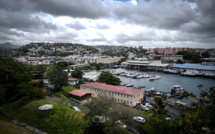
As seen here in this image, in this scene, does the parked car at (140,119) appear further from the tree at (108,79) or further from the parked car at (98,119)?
the tree at (108,79)

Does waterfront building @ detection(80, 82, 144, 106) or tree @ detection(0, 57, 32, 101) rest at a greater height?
tree @ detection(0, 57, 32, 101)

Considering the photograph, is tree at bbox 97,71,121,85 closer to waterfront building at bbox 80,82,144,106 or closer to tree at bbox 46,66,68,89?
waterfront building at bbox 80,82,144,106

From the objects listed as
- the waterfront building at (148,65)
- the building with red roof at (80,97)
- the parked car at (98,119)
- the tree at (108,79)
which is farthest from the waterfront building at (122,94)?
the waterfront building at (148,65)

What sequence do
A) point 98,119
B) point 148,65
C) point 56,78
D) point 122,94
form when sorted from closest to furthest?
point 98,119, point 122,94, point 56,78, point 148,65

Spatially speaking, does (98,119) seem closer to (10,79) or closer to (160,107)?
(160,107)

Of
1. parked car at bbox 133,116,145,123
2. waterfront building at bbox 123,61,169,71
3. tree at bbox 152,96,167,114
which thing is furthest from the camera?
waterfront building at bbox 123,61,169,71

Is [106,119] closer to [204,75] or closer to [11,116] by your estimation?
[11,116]

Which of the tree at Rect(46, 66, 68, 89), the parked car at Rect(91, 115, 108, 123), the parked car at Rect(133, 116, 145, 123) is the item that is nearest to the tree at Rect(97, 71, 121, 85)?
the tree at Rect(46, 66, 68, 89)

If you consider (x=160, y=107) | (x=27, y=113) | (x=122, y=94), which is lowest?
(x=122, y=94)

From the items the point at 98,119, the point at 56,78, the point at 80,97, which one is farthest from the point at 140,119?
the point at 56,78

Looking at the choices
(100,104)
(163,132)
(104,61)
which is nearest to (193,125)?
(163,132)
